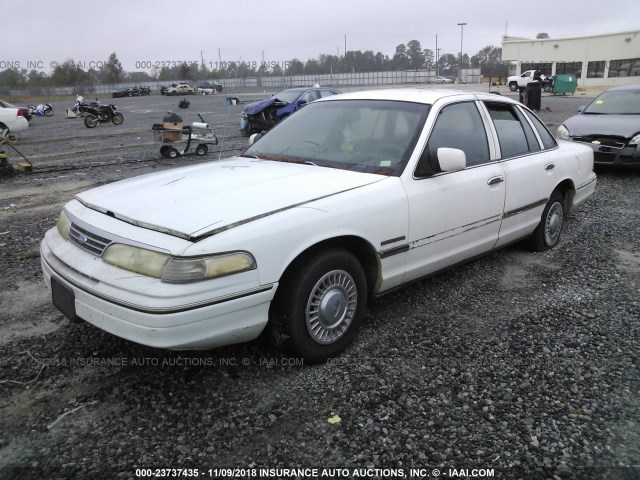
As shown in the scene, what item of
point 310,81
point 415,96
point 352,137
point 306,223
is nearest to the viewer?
point 306,223

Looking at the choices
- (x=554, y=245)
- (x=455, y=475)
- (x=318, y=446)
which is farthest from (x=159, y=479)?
(x=554, y=245)

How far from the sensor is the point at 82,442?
2.46 m

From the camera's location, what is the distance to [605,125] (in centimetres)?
913

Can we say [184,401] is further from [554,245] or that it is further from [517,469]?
[554,245]

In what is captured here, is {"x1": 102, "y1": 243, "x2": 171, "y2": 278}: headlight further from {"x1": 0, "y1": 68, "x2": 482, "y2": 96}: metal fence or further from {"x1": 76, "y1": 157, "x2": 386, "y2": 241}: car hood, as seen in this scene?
{"x1": 0, "y1": 68, "x2": 482, "y2": 96}: metal fence

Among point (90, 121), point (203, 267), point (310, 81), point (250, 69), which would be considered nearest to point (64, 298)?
point (203, 267)

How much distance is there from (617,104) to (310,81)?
74.2 m

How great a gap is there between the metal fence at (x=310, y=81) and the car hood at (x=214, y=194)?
69543mm

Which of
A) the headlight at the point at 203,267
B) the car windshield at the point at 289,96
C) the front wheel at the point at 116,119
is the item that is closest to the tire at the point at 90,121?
the front wheel at the point at 116,119

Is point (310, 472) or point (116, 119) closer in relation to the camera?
point (310, 472)

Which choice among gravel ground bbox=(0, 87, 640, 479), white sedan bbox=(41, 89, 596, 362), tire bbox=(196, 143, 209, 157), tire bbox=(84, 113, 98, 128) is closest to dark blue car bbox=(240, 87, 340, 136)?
tire bbox=(196, 143, 209, 157)

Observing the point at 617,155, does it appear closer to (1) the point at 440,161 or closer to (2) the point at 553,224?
(2) the point at 553,224

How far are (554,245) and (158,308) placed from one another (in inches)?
169

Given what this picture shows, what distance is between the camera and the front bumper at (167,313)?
8.05 feet
